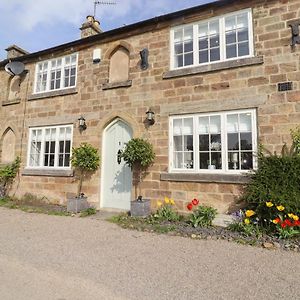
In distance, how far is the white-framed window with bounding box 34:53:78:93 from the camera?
10.4 metres

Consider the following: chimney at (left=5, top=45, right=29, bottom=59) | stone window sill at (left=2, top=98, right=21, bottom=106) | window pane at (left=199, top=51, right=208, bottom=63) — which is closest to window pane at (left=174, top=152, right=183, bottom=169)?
window pane at (left=199, top=51, right=208, bottom=63)

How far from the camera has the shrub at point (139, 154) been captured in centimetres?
789

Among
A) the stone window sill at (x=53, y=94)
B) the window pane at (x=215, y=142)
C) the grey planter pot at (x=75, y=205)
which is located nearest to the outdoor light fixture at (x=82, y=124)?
the stone window sill at (x=53, y=94)

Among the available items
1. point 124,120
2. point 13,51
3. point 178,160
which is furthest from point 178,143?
point 13,51

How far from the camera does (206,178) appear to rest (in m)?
7.38

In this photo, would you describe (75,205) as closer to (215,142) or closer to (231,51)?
(215,142)

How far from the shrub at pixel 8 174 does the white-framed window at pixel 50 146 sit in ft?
1.82

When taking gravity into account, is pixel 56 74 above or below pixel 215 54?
above

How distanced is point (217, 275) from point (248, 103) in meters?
4.66

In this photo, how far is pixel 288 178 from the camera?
600 centimetres

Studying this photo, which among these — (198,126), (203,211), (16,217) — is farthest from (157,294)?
(16,217)

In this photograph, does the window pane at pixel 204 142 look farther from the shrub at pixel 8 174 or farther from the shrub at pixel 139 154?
the shrub at pixel 8 174

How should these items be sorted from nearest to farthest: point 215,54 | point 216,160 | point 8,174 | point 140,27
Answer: point 216,160
point 215,54
point 140,27
point 8,174

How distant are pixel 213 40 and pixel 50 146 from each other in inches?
270
